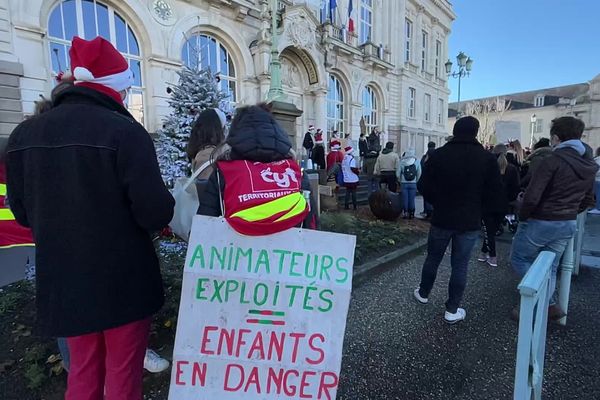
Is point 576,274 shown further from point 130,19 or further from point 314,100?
point 314,100

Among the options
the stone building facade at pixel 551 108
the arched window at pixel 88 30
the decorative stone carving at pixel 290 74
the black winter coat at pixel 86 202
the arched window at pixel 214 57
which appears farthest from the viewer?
the stone building facade at pixel 551 108

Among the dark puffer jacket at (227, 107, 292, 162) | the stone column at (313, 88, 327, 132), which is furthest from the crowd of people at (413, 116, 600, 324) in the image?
the stone column at (313, 88, 327, 132)

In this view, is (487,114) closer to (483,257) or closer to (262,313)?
(483,257)

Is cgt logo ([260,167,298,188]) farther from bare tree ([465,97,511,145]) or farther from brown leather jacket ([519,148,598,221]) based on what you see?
bare tree ([465,97,511,145])

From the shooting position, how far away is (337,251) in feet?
5.42

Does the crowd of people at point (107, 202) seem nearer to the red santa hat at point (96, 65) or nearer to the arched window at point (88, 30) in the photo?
the red santa hat at point (96, 65)

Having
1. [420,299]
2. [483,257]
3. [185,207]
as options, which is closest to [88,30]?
[185,207]

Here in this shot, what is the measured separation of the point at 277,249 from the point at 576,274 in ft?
16.1

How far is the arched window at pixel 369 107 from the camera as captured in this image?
69.8 ft

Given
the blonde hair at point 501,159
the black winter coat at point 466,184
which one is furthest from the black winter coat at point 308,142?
the black winter coat at point 466,184

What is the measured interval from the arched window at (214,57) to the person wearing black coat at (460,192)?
10057 millimetres

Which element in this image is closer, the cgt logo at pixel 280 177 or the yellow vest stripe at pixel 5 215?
the cgt logo at pixel 280 177

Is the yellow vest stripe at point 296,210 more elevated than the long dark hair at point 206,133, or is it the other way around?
the long dark hair at point 206,133

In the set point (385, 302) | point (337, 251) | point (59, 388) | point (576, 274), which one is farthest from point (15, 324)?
point (576, 274)
